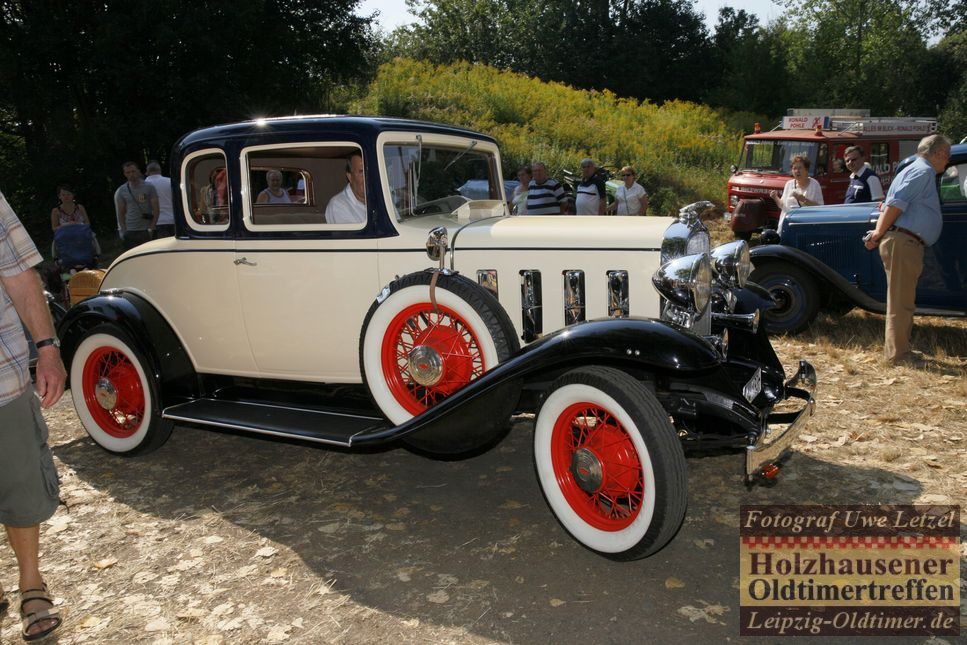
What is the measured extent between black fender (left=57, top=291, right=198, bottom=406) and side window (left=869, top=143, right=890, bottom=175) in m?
13.8

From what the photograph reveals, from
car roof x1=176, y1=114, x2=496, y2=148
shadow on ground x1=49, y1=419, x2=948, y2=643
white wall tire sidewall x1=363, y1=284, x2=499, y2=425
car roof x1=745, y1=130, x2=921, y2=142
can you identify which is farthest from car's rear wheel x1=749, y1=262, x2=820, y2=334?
car roof x1=745, y1=130, x2=921, y2=142

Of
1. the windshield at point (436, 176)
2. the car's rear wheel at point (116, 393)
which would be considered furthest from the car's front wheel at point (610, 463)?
the car's rear wheel at point (116, 393)

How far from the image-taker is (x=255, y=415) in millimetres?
4199

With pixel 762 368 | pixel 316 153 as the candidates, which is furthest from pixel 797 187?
pixel 316 153

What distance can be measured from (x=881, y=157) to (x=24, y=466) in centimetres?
1545

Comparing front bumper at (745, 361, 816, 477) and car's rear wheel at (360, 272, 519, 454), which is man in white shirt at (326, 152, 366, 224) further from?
front bumper at (745, 361, 816, 477)

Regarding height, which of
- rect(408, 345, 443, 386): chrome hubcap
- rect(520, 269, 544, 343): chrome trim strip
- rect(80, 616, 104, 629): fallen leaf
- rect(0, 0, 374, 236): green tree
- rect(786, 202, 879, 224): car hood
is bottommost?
rect(80, 616, 104, 629): fallen leaf

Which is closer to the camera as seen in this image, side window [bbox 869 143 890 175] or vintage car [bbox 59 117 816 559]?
vintage car [bbox 59 117 816 559]

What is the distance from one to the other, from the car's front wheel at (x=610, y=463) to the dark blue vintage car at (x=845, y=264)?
4.53m

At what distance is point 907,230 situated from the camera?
6.02 meters

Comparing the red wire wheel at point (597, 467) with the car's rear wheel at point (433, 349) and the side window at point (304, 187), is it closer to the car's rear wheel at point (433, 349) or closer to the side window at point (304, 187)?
the car's rear wheel at point (433, 349)

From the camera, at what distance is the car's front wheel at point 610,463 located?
2.94 meters

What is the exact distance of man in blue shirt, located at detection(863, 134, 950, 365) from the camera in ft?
19.4

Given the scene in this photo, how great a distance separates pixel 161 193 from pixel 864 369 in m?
8.21
